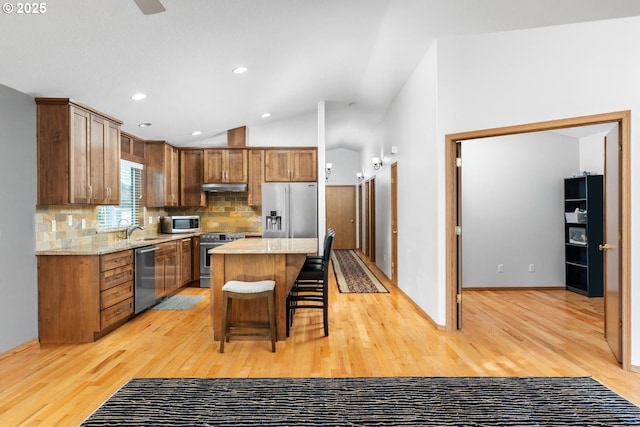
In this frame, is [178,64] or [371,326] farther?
[371,326]

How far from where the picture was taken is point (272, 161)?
22.7 feet

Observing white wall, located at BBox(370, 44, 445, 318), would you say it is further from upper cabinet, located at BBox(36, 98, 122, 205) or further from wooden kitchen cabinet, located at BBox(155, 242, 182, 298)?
upper cabinet, located at BBox(36, 98, 122, 205)

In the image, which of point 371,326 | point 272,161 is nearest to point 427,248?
point 371,326

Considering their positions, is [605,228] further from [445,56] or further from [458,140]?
[445,56]

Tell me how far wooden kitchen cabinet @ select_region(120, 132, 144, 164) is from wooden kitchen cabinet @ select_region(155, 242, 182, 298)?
1.38m

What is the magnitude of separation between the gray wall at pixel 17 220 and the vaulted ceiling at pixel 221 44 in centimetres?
26

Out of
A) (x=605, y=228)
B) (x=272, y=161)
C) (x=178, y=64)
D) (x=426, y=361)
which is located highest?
(x=178, y=64)

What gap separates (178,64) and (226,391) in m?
2.93

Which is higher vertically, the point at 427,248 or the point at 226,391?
the point at 427,248

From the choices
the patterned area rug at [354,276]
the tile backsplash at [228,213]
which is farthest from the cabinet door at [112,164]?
the patterned area rug at [354,276]

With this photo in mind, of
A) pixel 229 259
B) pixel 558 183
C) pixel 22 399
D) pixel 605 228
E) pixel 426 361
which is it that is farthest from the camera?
pixel 558 183

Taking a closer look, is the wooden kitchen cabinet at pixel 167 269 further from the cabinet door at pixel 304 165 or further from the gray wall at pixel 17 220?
the cabinet door at pixel 304 165

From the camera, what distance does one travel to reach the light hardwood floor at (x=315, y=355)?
2730 mm

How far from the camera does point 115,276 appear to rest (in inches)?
159
